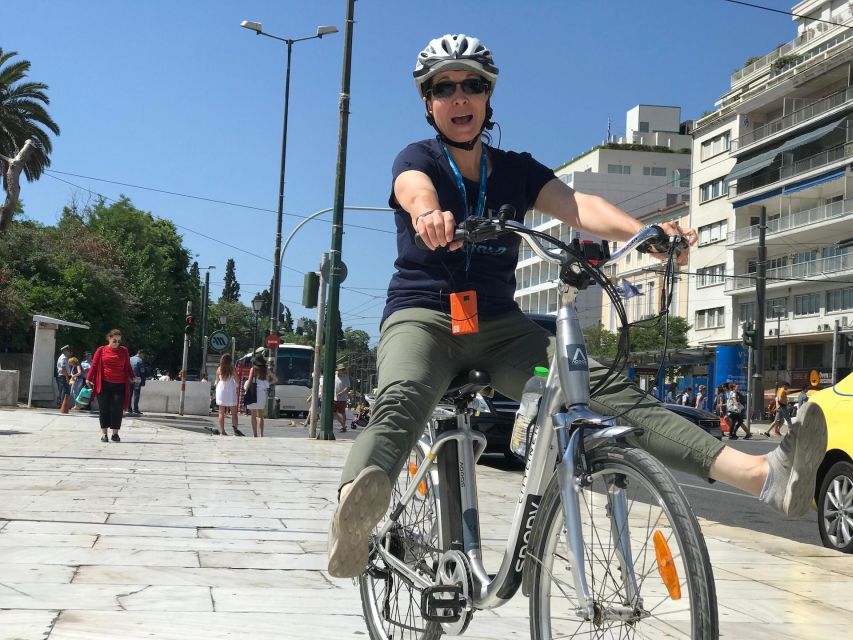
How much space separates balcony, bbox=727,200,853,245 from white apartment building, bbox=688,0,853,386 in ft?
0.21

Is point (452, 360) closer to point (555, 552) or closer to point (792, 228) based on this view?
point (555, 552)

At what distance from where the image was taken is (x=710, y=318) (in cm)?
6375

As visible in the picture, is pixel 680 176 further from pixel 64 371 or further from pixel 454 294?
pixel 454 294

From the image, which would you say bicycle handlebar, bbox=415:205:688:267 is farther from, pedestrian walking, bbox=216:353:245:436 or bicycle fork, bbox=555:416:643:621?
pedestrian walking, bbox=216:353:245:436

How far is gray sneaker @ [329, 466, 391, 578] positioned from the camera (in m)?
3.01

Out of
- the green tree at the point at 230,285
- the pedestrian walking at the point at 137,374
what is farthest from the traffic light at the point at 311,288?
the green tree at the point at 230,285

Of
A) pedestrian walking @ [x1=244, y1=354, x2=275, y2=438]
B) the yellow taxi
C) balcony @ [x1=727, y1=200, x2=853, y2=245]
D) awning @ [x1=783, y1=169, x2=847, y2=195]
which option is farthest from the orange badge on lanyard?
awning @ [x1=783, y1=169, x2=847, y2=195]

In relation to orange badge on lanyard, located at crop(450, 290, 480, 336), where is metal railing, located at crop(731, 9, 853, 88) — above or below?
above

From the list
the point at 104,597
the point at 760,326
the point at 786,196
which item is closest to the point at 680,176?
the point at 786,196

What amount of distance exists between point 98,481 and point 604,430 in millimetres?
8124

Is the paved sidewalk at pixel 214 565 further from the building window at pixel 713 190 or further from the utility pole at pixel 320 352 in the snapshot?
the building window at pixel 713 190

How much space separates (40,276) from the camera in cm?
4869

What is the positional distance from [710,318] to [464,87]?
62.5 metres

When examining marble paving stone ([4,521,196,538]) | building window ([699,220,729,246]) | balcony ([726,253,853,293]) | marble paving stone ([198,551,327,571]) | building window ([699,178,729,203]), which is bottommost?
marble paving stone ([198,551,327,571])
